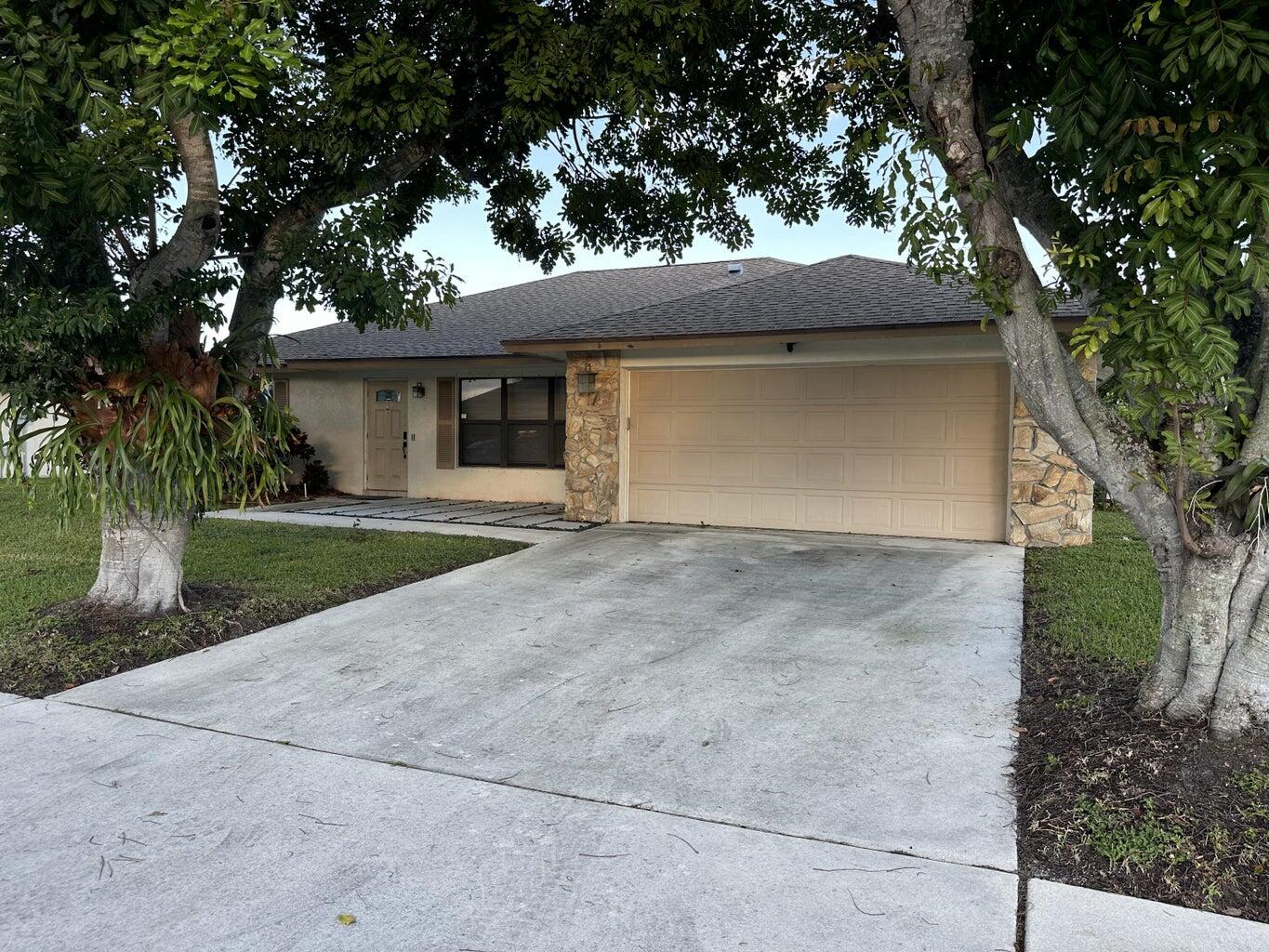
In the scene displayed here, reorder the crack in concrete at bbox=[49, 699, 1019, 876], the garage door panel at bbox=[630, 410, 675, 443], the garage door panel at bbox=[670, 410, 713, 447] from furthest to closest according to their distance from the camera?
the garage door panel at bbox=[630, 410, 675, 443], the garage door panel at bbox=[670, 410, 713, 447], the crack in concrete at bbox=[49, 699, 1019, 876]

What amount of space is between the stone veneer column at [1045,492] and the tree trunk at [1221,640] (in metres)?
5.47

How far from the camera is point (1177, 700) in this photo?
355cm

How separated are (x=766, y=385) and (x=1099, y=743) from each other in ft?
23.0

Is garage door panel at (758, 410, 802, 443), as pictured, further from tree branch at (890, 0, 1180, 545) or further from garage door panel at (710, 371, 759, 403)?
tree branch at (890, 0, 1180, 545)

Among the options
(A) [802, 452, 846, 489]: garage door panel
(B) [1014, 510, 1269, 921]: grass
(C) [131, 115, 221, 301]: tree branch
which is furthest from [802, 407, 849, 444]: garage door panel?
(C) [131, 115, 221, 301]: tree branch

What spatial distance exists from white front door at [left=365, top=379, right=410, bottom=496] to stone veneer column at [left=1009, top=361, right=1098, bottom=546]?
930cm

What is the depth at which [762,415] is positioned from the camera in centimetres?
1020

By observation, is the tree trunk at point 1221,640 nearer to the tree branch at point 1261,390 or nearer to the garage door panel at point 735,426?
the tree branch at point 1261,390

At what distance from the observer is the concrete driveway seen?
2.50 meters

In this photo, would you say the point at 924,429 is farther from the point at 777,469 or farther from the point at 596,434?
the point at 596,434

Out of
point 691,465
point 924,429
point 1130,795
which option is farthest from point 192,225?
point 924,429

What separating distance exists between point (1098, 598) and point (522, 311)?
1092cm

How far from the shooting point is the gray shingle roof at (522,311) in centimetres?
1336

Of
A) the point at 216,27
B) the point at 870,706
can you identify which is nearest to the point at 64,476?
the point at 216,27
